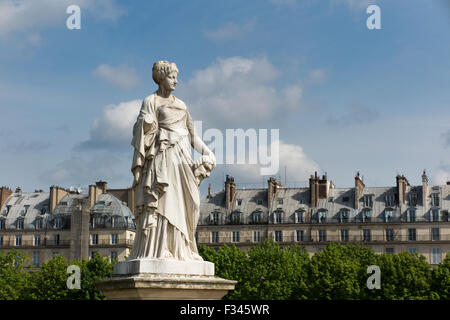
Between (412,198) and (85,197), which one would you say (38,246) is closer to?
(85,197)

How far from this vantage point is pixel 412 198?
108 metres

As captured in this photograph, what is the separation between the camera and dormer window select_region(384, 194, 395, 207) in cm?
10949

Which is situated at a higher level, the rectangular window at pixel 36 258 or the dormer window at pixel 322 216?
the dormer window at pixel 322 216

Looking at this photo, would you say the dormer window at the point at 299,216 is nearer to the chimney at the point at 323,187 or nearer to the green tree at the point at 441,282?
the chimney at the point at 323,187

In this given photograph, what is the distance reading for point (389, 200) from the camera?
110 m

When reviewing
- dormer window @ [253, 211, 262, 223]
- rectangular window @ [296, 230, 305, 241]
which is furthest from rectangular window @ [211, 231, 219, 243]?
rectangular window @ [296, 230, 305, 241]

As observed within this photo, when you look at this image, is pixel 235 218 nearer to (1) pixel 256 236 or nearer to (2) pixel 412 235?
(1) pixel 256 236

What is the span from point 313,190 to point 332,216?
5248mm

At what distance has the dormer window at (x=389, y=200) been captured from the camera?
109 m

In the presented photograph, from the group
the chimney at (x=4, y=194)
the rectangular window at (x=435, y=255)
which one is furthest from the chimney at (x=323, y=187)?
the chimney at (x=4, y=194)

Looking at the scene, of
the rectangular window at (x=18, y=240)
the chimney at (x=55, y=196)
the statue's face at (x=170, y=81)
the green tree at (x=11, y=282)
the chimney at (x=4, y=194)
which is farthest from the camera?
the chimney at (x=4, y=194)

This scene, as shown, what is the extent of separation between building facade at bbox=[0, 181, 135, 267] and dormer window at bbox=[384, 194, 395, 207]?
118 ft

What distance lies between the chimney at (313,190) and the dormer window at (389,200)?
971cm
